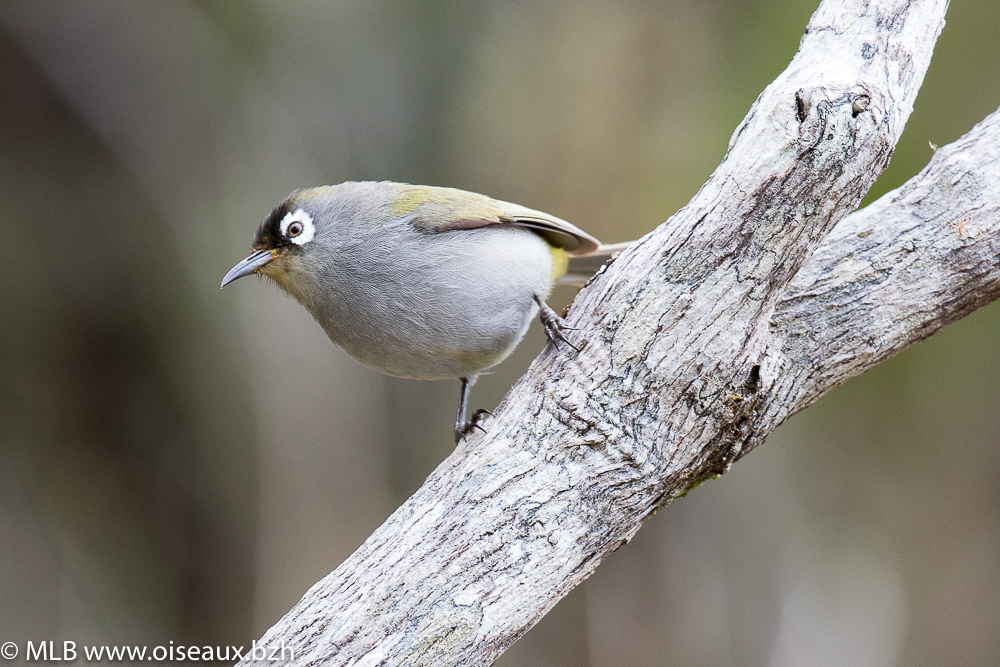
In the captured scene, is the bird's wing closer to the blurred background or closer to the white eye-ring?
the white eye-ring

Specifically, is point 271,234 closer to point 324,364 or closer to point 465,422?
point 465,422

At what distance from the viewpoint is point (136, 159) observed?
22.3 feet

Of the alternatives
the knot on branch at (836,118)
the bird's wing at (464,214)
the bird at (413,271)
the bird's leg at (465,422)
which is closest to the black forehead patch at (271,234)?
the bird at (413,271)

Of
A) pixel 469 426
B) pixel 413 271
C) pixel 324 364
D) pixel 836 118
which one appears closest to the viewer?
pixel 836 118

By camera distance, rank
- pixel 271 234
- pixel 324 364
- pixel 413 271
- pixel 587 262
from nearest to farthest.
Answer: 1. pixel 413 271
2. pixel 271 234
3. pixel 587 262
4. pixel 324 364

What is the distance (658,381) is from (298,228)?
1.91 meters

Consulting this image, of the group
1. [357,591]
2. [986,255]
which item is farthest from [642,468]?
[986,255]

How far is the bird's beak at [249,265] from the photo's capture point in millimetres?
3699

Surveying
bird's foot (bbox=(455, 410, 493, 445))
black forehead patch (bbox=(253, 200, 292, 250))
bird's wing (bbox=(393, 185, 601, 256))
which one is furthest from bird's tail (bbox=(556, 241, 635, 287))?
black forehead patch (bbox=(253, 200, 292, 250))

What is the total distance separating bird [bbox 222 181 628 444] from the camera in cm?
362

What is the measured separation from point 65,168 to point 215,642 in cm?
424

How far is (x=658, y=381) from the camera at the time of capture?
3043 mm

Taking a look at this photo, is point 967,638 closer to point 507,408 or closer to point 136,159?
point 507,408

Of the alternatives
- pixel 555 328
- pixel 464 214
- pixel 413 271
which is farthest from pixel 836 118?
pixel 413 271
